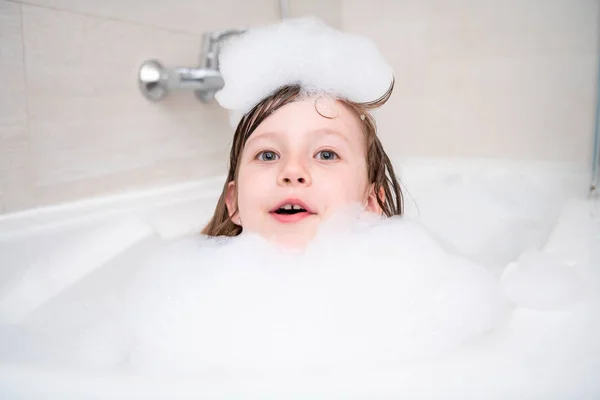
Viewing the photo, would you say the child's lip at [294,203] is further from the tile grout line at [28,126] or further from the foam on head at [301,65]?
the tile grout line at [28,126]

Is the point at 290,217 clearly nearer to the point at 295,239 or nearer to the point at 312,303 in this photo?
the point at 295,239

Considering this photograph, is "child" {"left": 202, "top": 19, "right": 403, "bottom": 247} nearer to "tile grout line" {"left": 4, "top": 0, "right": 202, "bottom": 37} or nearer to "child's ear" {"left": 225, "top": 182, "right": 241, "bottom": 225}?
"child's ear" {"left": 225, "top": 182, "right": 241, "bottom": 225}

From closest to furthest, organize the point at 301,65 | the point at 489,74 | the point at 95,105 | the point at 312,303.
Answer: the point at 312,303, the point at 301,65, the point at 95,105, the point at 489,74

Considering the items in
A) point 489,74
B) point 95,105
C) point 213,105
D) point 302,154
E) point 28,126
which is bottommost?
point 302,154

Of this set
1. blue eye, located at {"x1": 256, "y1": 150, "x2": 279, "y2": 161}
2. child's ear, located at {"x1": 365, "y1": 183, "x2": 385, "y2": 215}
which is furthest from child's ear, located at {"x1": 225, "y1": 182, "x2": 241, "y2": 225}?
child's ear, located at {"x1": 365, "y1": 183, "x2": 385, "y2": 215}

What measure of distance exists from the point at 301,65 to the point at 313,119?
0.13m

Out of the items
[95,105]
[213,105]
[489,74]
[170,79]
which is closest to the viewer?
[95,105]

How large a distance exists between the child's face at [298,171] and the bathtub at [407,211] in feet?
1.09

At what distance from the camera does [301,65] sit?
0.99 m

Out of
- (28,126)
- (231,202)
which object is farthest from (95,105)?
(231,202)

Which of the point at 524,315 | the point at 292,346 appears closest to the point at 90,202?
the point at 292,346

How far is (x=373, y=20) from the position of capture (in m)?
2.04

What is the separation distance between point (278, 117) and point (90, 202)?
1.62ft

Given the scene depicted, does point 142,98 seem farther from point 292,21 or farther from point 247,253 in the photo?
point 247,253
